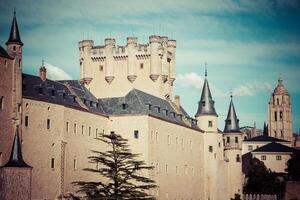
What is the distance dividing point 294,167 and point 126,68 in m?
33.8

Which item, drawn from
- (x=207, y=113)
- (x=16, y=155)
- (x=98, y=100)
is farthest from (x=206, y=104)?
(x=16, y=155)

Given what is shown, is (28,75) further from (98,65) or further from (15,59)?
(98,65)

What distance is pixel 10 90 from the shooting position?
60469mm

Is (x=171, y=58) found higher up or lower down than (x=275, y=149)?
higher up

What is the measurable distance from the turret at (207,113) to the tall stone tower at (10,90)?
38.3 meters

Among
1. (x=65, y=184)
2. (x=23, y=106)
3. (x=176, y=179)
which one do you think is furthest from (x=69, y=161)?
(x=176, y=179)

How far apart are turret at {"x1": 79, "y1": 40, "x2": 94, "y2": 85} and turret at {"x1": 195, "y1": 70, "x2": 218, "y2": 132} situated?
15.5 metres

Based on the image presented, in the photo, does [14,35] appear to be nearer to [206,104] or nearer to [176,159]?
[176,159]

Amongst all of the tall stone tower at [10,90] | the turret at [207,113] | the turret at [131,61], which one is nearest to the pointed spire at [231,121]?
the turret at [207,113]

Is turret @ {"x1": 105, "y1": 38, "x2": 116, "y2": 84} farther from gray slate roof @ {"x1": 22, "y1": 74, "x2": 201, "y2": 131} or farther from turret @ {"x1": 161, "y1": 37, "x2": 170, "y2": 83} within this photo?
gray slate roof @ {"x1": 22, "y1": 74, "x2": 201, "y2": 131}

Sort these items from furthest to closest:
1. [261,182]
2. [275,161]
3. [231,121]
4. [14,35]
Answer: [275,161] → [231,121] → [261,182] → [14,35]

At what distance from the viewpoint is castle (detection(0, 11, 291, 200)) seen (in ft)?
203

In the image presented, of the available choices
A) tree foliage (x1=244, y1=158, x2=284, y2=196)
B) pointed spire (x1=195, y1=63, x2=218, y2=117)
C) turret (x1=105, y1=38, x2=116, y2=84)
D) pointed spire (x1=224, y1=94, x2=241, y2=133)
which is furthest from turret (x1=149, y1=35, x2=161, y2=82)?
tree foliage (x1=244, y1=158, x2=284, y2=196)

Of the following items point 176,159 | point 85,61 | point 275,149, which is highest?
point 85,61
